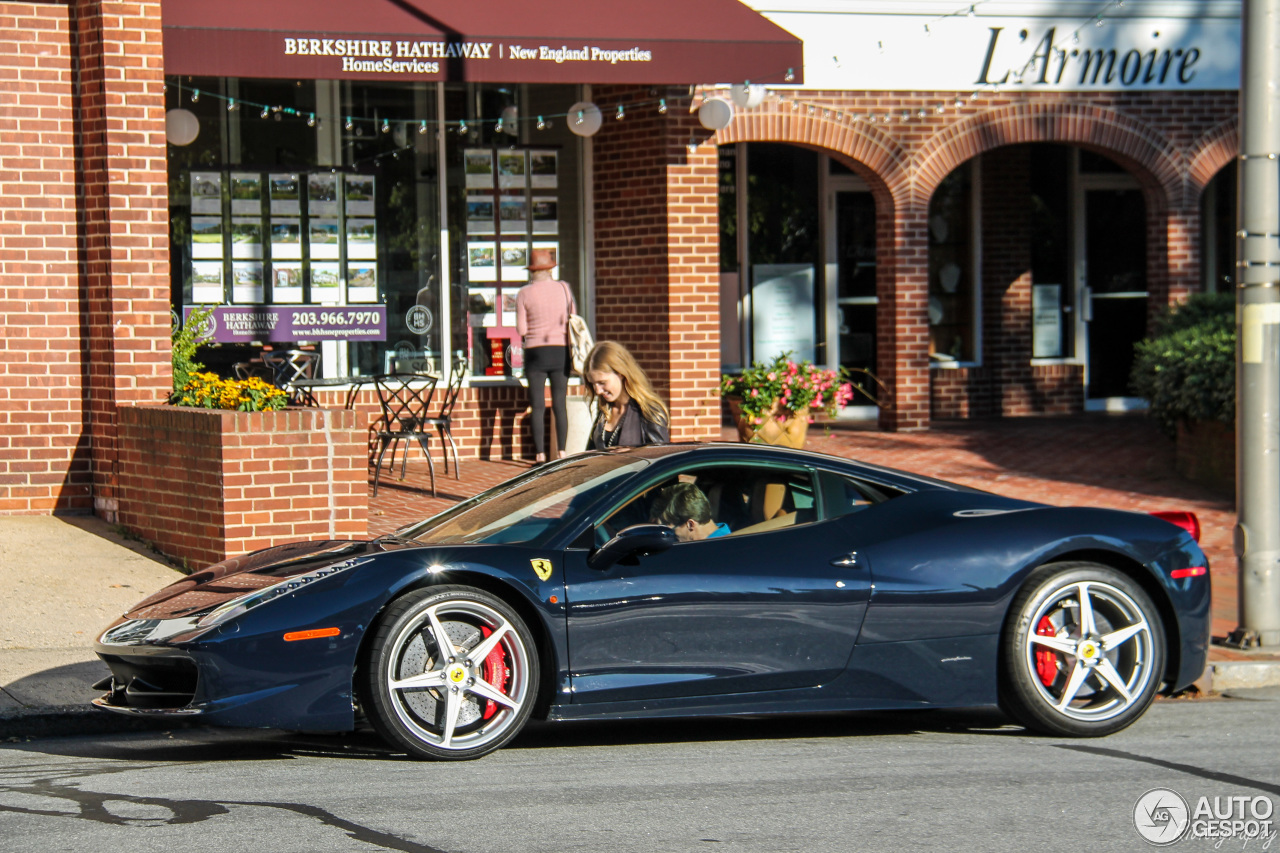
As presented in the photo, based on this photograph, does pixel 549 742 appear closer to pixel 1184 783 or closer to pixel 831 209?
pixel 1184 783

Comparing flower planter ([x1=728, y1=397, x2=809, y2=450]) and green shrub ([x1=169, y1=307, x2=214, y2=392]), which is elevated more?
green shrub ([x1=169, y1=307, x2=214, y2=392])

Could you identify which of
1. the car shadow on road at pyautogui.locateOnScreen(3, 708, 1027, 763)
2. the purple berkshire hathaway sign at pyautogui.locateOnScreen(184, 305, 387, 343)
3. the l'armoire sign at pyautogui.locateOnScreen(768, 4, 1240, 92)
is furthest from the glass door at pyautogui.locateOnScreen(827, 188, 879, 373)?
the car shadow on road at pyautogui.locateOnScreen(3, 708, 1027, 763)

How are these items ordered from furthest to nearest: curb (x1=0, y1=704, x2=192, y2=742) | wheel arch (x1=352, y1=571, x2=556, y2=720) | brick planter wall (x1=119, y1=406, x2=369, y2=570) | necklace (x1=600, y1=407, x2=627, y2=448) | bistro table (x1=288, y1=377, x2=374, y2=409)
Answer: bistro table (x1=288, y1=377, x2=374, y2=409), brick planter wall (x1=119, y1=406, x2=369, y2=570), necklace (x1=600, y1=407, x2=627, y2=448), curb (x1=0, y1=704, x2=192, y2=742), wheel arch (x1=352, y1=571, x2=556, y2=720)

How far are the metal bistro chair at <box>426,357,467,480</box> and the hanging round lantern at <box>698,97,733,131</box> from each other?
9.81 ft

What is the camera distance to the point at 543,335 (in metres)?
12.3

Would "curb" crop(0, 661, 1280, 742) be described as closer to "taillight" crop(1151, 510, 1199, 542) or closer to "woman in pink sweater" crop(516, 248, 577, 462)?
"taillight" crop(1151, 510, 1199, 542)

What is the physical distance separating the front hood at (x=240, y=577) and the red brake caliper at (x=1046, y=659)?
267 cm

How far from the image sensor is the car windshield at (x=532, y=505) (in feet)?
19.4

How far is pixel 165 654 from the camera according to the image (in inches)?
216

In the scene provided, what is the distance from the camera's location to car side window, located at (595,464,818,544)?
237 inches

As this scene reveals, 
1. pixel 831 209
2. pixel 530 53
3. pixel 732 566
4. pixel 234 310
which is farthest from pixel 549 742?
pixel 831 209

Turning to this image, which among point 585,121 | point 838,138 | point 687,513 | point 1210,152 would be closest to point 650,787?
point 687,513

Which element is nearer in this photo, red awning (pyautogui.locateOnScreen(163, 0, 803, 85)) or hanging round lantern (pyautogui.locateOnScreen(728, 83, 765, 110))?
red awning (pyautogui.locateOnScreen(163, 0, 803, 85))

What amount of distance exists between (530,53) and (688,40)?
4.23 feet
